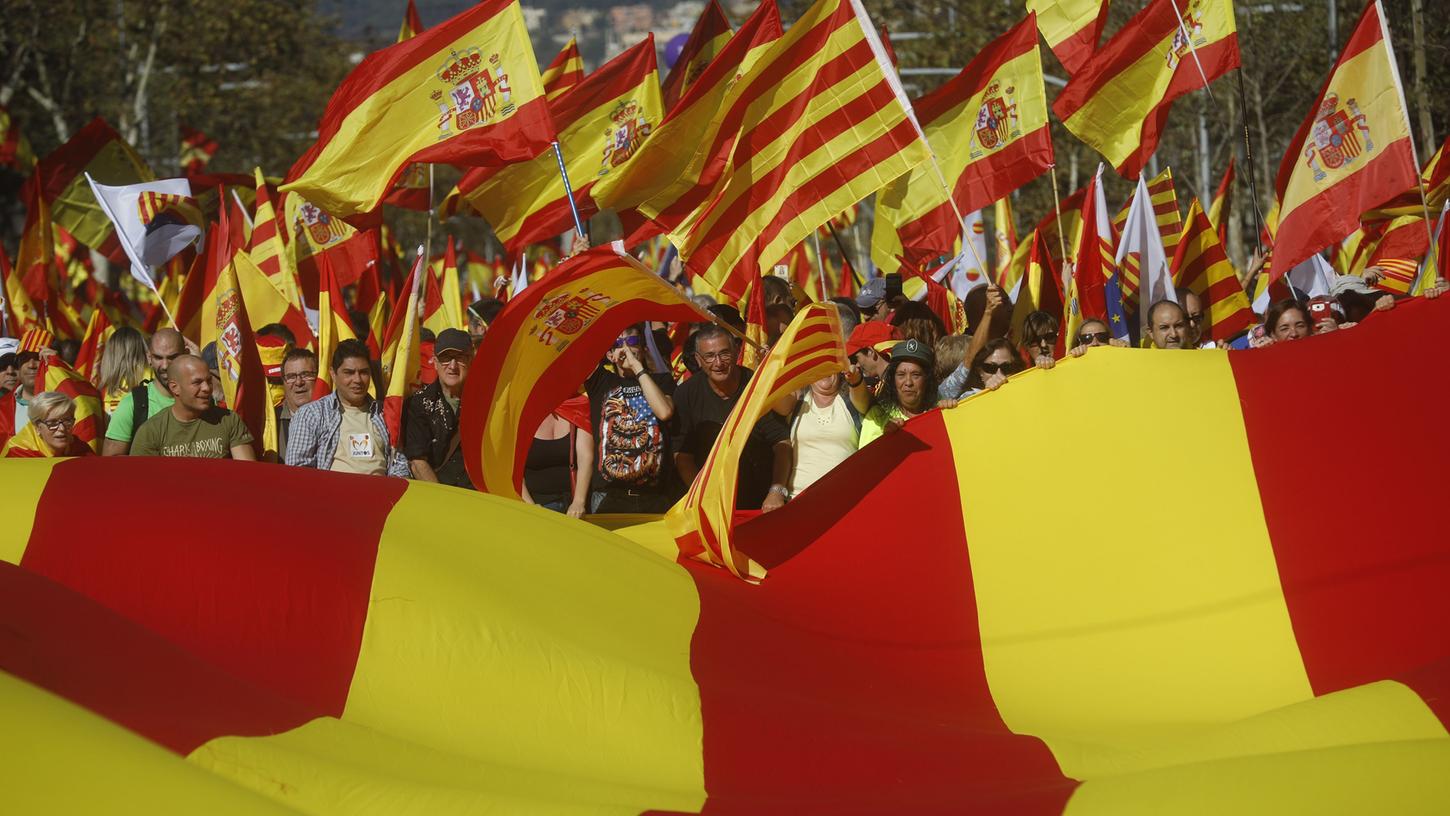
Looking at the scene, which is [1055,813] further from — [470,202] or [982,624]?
[470,202]

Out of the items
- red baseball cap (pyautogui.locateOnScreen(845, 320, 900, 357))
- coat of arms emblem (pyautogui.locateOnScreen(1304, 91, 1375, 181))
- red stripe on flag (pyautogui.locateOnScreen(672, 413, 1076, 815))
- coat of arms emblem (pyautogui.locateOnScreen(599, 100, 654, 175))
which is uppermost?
coat of arms emblem (pyautogui.locateOnScreen(599, 100, 654, 175))

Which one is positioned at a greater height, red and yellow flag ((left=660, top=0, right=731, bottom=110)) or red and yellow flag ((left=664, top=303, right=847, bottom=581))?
red and yellow flag ((left=660, top=0, right=731, bottom=110))

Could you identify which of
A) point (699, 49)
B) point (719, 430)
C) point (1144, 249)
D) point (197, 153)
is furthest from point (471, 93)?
point (197, 153)

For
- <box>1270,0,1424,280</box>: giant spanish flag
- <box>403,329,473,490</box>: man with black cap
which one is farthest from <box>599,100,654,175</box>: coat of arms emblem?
<box>1270,0,1424,280</box>: giant spanish flag

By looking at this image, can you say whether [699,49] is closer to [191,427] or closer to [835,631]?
[191,427]

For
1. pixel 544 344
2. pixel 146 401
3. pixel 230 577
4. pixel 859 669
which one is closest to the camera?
pixel 230 577

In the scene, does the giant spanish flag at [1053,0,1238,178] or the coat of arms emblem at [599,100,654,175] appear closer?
the giant spanish flag at [1053,0,1238,178]

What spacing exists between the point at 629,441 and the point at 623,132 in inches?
151

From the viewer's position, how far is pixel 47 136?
3450 centimetres

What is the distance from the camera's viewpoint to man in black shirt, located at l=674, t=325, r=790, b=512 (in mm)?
7508

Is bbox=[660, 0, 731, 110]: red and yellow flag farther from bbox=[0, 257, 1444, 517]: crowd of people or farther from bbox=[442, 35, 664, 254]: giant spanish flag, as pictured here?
bbox=[0, 257, 1444, 517]: crowd of people

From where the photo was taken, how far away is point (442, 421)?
26.1 feet

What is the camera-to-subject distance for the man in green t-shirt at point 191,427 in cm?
762

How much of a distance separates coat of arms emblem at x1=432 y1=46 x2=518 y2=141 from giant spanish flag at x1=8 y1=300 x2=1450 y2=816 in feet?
10.6
